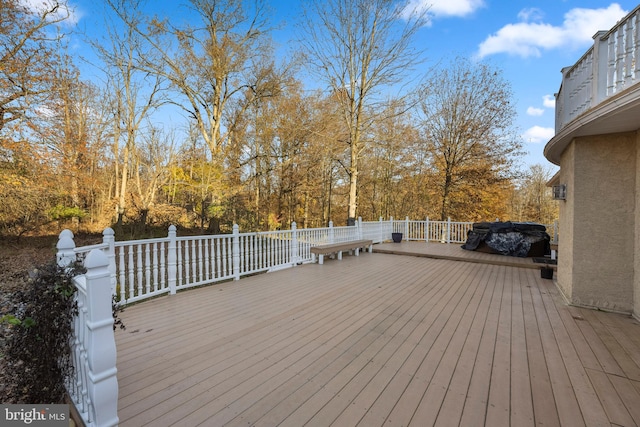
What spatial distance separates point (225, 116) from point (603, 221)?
11.7 metres

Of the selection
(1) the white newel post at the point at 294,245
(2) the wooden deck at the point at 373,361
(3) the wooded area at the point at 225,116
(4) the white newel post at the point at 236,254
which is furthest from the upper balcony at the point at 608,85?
(3) the wooded area at the point at 225,116

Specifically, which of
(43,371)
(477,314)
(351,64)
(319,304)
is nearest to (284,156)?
(351,64)

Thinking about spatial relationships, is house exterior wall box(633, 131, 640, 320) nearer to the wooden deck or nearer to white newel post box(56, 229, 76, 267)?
the wooden deck

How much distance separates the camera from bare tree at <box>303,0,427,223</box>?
8.93 metres

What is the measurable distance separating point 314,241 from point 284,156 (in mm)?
6190

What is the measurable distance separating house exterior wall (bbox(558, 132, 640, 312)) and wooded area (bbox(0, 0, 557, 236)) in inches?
237

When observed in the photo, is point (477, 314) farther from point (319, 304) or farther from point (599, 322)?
point (319, 304)

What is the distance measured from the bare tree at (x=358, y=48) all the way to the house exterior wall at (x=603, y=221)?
600cm

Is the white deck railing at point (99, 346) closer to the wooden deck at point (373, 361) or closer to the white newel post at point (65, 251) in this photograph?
the wooden deck at point (373, 361)

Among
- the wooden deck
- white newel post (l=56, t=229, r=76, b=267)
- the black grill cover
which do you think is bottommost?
the wooden deck

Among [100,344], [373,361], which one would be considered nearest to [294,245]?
[373,361]

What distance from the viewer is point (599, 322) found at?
320cm

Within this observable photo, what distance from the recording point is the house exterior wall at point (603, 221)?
340 centimetres

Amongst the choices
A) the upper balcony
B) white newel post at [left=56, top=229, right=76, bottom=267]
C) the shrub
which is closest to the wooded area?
the upper balcony
